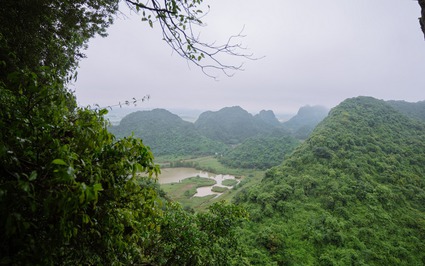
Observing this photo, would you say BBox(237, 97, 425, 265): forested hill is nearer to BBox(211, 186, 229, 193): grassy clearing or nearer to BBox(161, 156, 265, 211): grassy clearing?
BBox(161, 156, 265, 211): grassy clearing

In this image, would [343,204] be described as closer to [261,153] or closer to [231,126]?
[261,153]

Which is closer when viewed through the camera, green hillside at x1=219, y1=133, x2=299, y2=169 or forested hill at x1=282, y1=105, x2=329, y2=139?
green hillside at x1=219, y1=133, x2=299, y2=169

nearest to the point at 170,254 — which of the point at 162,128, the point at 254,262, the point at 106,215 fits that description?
the point at 106,215

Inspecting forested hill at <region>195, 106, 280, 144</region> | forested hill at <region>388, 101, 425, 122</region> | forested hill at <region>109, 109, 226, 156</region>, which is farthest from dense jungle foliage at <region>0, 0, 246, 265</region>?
forested hill at <region>195, 106, 280, 144</region>

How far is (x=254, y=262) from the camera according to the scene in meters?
13.9

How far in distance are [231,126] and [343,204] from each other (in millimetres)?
111398

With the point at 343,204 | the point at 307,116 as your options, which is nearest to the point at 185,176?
the point at 343,204

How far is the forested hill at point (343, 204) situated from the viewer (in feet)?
52.3

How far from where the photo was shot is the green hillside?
67.4 meters

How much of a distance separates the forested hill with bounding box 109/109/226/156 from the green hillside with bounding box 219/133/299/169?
17.8 metres

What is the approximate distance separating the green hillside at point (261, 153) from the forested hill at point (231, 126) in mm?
37690

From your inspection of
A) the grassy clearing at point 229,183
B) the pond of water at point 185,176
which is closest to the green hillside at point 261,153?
the pond of water at point 185,176

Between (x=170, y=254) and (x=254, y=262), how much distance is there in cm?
1129

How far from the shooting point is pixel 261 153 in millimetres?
72438
